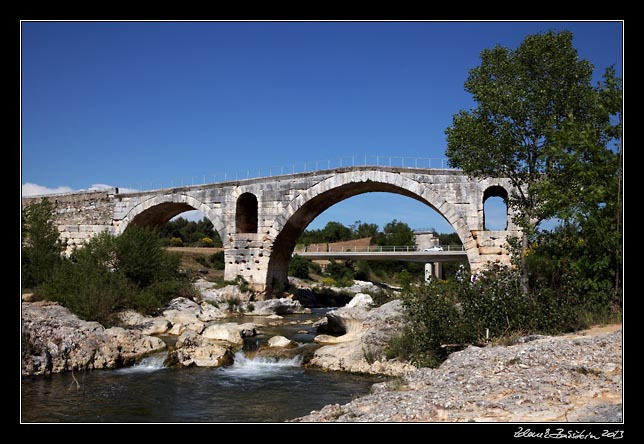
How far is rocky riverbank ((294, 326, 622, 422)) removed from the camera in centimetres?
555

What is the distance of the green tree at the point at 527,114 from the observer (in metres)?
11.0

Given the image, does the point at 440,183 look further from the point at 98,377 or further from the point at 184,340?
the point at 98,377

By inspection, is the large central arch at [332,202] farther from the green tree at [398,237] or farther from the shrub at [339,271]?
the green tree at [398,237]

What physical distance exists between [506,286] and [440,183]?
35.3 feet

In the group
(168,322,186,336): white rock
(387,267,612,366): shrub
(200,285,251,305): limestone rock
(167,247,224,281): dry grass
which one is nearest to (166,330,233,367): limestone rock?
(168,322,186,336): white rock

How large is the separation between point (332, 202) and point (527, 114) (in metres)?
13.6

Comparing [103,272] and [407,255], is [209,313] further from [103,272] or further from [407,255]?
[407,255]

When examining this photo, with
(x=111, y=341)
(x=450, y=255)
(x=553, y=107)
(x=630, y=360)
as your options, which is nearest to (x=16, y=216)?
(x=630, y=360)

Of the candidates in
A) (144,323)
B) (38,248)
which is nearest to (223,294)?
(38,248)

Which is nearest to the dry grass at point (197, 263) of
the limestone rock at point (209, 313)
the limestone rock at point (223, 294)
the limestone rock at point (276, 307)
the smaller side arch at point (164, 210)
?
the smaller side arch at point (164, 210)

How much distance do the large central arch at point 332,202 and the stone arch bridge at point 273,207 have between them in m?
0.04

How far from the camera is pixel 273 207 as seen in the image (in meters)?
24.0

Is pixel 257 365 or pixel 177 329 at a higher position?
pixel 177 329

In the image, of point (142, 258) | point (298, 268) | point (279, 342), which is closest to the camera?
point (279, 342)
